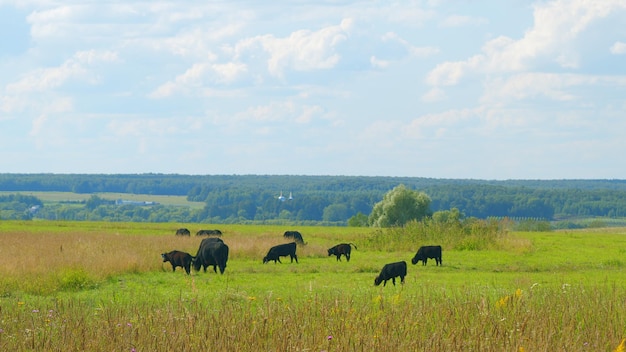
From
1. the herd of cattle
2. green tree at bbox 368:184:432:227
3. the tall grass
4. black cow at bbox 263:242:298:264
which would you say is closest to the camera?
the herd of cattle

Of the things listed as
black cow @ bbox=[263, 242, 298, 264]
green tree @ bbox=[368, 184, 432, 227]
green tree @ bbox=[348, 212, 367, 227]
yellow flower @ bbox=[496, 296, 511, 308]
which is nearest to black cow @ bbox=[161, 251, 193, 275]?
black cow @ bbox=[263, 242, 298, 264]

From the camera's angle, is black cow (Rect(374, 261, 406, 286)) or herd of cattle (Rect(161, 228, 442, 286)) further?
herd of cattle (Rect(161, 228, 442, 286))

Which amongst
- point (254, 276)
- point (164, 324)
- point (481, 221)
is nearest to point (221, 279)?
point (254, 276)

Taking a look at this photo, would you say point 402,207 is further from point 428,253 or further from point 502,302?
point 502,302

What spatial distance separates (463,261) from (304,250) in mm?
8125

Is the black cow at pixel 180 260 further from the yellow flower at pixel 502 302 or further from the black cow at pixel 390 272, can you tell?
the yellow flower at pixel 502 302

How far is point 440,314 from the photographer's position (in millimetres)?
10867

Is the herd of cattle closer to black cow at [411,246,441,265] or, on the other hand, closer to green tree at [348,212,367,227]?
black cow at [411,246,441,265]

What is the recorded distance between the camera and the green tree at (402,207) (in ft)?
367

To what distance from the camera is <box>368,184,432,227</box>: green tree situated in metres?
112

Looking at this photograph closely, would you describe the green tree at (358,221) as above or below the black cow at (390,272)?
below


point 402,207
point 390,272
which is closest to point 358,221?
point 402,207

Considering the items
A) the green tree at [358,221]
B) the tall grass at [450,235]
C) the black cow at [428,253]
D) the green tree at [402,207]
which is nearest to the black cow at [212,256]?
the black cow at [428,253]

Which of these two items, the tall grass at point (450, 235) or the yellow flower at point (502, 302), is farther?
the tall grass at point (450, 235)
